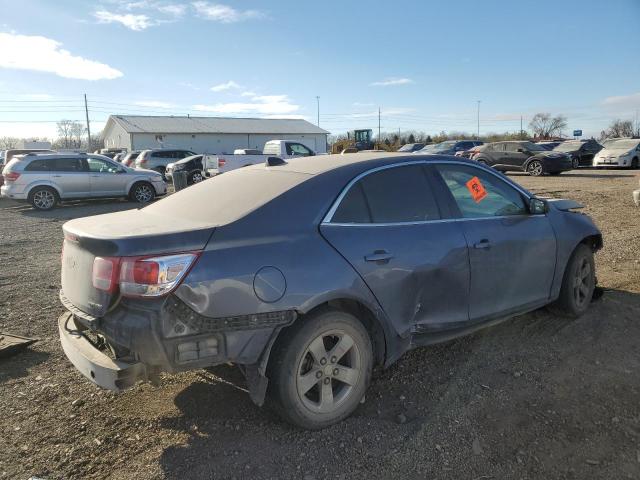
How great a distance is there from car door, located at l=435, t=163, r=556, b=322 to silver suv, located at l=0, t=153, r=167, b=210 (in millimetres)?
15582

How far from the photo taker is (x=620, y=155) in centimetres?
2531

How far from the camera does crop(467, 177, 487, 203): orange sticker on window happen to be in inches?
164

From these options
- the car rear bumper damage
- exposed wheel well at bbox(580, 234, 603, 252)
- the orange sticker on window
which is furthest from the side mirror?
the car rear bumper damage

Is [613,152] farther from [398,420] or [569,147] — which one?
[398,420]

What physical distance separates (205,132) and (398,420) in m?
64.8

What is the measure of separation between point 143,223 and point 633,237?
26.7 ft

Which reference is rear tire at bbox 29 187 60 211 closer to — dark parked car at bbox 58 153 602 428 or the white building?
dark parked car at bbox 58 153 602 428

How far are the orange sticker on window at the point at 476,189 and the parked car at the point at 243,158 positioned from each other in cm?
1518

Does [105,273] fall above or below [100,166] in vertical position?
below

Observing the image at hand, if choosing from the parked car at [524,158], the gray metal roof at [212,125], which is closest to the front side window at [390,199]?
the parked car at [524,158]

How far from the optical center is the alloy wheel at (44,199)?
54.2ft

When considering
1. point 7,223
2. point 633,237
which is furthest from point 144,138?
point 633,237

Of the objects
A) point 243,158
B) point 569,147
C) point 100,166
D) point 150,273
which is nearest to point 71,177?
point 100,166

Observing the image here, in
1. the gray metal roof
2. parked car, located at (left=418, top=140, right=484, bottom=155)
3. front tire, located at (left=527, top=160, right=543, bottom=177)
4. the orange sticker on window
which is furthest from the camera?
the gray metal roof
